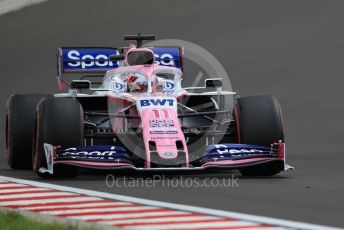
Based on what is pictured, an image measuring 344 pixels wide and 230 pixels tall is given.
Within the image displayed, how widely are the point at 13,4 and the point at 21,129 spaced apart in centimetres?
1856

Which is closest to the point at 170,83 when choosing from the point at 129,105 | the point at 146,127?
the point at 129,105

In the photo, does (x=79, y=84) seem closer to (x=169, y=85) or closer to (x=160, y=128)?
(x=169, y=85)

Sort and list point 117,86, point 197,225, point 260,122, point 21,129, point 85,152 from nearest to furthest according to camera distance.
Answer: point 197,225
point 85,152
point 260,122
point 21,129
point 117,86

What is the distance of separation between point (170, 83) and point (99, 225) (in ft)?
21.2

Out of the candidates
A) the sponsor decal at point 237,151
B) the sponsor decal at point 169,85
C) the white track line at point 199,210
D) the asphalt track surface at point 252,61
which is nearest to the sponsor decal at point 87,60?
the asphalt track surface at point 252,61

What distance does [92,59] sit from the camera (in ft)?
55.9

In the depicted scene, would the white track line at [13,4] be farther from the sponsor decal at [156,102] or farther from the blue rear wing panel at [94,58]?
the sponsor decal at [156,102]

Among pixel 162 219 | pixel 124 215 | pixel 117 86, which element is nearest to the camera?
pixel 162 219

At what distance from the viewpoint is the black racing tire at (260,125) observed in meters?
13.4

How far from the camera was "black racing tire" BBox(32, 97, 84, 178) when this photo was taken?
12.9 meters

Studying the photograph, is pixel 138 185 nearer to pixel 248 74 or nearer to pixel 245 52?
pixel 248 74

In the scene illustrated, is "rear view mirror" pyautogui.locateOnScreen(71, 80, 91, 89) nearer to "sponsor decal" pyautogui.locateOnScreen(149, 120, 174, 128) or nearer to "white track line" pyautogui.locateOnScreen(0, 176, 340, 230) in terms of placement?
"sponsor decal" pyautogui.locateOnScreen(149, 120, 174, 128)

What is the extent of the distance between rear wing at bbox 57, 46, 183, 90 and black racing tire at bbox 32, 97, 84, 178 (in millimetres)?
3428

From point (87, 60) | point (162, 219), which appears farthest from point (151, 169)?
point (87, 60)
